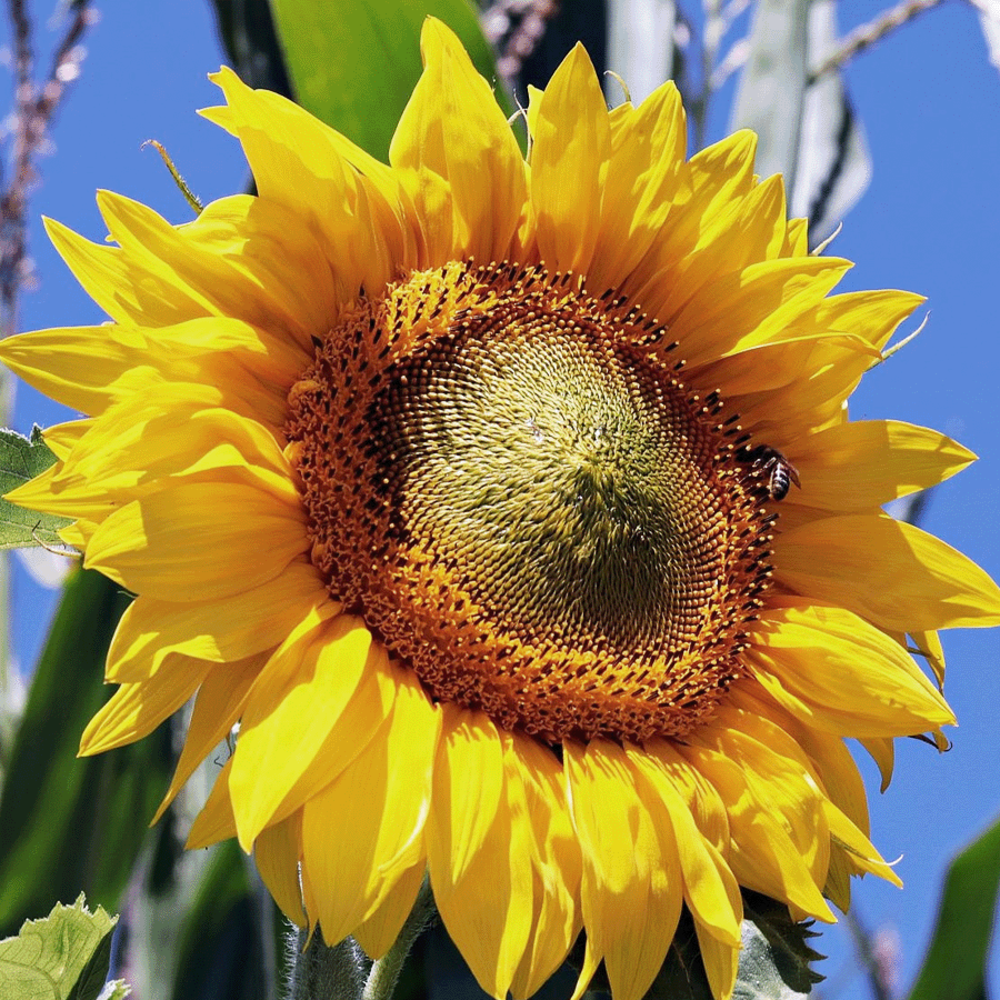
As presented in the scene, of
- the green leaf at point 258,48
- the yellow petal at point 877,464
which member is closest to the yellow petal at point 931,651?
the yellow petal at point 877,464

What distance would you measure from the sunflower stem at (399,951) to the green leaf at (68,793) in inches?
28.3

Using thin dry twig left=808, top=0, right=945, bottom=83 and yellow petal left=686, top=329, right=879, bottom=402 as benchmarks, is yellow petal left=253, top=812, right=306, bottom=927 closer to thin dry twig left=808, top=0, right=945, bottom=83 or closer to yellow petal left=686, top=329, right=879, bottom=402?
yellow petal left=686, top=329, right=879, bottom=402

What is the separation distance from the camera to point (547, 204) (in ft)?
3.57

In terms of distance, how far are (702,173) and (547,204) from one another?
0.13m

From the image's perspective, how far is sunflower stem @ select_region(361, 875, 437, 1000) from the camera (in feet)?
3.13

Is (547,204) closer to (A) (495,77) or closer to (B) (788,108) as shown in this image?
(A) (495,77)

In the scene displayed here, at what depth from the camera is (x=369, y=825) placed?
2.84 feet

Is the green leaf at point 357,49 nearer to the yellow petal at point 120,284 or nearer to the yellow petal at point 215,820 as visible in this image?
the yellow petal at point 120,284

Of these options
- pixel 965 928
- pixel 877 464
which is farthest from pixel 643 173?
pixel 965 928

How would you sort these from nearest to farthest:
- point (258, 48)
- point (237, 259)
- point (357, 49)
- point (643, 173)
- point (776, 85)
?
point (237, 259)
point (643, 173)
point (357, 49)
point (258, 48)
point (776, 85)

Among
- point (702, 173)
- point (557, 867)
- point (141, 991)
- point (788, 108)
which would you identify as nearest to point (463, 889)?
point (557, 867)

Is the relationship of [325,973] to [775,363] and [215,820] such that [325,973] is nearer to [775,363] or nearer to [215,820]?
[215,820]

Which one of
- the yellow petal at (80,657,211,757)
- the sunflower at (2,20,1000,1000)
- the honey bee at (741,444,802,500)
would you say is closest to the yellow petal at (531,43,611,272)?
the sunflower at (2,20,1000,1000)

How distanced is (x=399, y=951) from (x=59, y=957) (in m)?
0.24
